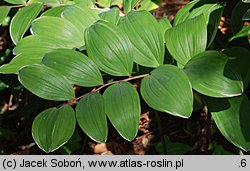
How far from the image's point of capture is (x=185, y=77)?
874 mm

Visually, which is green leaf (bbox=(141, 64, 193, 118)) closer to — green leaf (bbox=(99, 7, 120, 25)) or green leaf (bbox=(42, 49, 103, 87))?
green leaf (bbox=(42, 49, 103, 87))

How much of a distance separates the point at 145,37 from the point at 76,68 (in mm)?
173

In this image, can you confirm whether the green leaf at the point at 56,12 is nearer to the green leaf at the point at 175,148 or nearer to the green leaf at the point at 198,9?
the green leaf at the point at 198,9

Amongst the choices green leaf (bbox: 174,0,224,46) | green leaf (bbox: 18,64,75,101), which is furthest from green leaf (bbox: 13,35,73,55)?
green leaf (bbox: 174,0,224,46)

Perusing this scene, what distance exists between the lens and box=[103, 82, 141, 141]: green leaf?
871 millimetres

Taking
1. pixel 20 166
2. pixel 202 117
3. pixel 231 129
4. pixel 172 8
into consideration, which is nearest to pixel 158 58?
pixel 231 129

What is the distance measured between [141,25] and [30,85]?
29 cm

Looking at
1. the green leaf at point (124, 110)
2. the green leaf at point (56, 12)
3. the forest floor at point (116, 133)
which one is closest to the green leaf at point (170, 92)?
the green leaf at point (124, 110)

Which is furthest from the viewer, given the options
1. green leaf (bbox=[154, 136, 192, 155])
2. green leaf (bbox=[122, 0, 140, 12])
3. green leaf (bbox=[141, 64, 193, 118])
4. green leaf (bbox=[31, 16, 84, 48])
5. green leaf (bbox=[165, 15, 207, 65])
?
green leaf (bbox=[154, 136, 192, 155])

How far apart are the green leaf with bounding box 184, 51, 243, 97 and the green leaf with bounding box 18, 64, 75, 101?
26cm

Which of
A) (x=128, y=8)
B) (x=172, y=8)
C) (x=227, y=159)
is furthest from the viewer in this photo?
(x=172, y=8)

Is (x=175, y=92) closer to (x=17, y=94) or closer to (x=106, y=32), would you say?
(x=106, y=32)

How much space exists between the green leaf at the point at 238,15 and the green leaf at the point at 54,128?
1.70ft

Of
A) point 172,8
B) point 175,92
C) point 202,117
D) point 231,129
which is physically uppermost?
point 175,92
